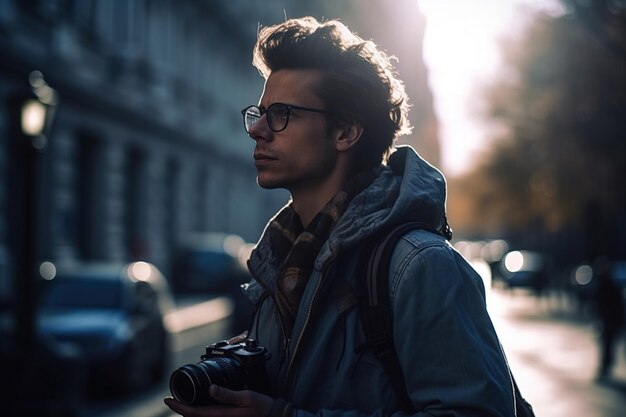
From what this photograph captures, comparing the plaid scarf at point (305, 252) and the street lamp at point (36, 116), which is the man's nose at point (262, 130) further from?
the street lamp at point (36, 116)

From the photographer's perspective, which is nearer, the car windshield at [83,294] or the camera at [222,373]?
the camera at [222,373]

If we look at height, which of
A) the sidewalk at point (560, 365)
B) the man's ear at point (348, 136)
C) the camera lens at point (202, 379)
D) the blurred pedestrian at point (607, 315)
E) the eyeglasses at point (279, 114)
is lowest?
the sidewalk at point (560, 365)

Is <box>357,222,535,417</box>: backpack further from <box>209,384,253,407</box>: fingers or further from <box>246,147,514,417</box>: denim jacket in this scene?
<box>209,384,253,407</box>: fingers

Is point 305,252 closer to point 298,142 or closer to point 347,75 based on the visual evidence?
point 298,142

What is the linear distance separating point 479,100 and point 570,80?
12490mm

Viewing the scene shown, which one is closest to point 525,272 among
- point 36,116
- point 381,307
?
point 36,116

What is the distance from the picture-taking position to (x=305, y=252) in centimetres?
259

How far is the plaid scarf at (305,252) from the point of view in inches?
101

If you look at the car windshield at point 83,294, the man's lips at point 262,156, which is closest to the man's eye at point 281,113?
the man's lips at point 262,156

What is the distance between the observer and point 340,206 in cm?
260

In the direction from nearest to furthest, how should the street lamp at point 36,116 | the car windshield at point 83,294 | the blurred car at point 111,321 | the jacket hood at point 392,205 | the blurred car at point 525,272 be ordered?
the jacket hood at point 392,205 → the street lamp at point 36,116 → the blurred car at point 111,321 → the car windshield at point 83,294 → the blurred car at point 525,272

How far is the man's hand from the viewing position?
7.51 ft

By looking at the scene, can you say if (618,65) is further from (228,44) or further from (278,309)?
(278,309)

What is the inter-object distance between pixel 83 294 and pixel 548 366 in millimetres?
7181
